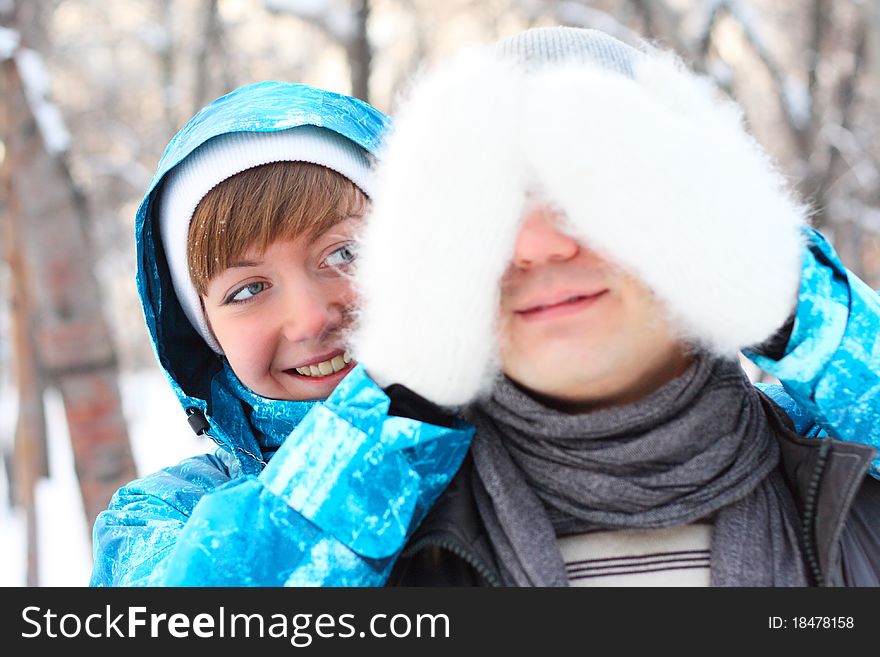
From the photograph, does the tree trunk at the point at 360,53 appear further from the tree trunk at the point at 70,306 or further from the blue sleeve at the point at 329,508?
the blue sleeve at the point at 329,508

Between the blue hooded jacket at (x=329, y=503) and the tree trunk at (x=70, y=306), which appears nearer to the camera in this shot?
the blue hooded jacket at (x=329, y=503)

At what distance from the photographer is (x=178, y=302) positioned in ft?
6.38

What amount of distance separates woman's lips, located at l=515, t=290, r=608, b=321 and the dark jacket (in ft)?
1.02

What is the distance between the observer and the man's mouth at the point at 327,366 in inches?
66.4

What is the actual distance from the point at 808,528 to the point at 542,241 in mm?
565

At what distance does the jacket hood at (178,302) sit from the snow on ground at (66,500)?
2.00 meters

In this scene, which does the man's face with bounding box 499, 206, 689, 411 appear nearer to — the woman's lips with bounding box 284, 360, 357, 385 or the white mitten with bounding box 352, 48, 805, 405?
the white mitten with bounding box 352, 48, 805, 405

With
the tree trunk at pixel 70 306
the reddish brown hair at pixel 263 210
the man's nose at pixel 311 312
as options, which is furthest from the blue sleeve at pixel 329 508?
the tree trunk at pixel 70 306

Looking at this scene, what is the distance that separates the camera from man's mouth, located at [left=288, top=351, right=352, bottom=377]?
169 cm

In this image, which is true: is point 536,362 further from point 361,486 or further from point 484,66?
point 484,66

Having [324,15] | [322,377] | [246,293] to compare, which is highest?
[324,15]

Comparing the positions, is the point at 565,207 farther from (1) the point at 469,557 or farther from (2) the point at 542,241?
(1) the point at 469,557

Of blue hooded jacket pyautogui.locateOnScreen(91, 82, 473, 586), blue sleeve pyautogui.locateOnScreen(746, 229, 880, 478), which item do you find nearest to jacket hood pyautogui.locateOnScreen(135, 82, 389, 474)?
blue hooded jacket pyautogui.locateOnScreen(91, 82, 473, 586)

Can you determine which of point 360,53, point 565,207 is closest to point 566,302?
point 565,207
